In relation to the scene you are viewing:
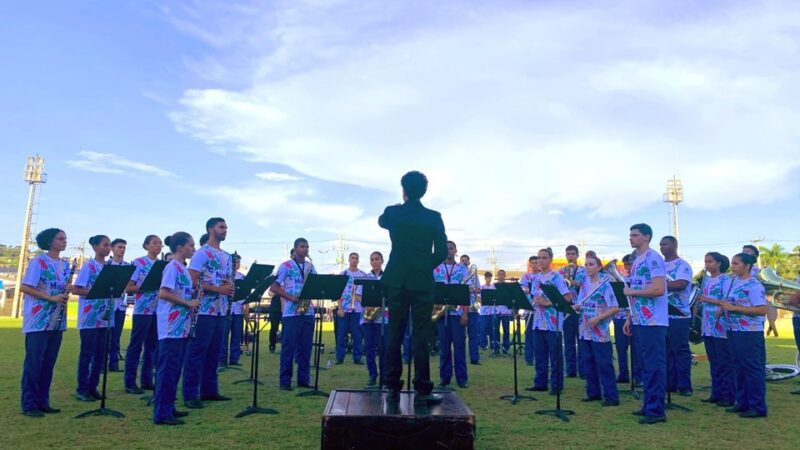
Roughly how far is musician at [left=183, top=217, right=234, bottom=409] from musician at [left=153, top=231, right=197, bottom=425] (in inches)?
24.8

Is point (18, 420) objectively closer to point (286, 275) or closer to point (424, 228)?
point (286, 275)

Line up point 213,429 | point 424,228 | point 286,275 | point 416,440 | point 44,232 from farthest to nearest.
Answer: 1. point 286,275
2. point 44,232
3. point 213,429
4. point 424,228
5. point 416,440

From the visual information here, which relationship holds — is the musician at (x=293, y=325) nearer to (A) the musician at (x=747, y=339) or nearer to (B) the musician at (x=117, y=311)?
(B) the musician at (x=117, y=311)

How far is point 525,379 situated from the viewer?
10.7 metres

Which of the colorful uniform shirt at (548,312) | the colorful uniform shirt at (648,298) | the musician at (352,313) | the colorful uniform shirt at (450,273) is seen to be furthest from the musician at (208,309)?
the colorful uniform shirt at (648,298)

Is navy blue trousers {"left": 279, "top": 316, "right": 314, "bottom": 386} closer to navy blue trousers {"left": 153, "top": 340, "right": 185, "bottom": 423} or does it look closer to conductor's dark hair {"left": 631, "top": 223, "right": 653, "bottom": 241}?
navy blue trousers {"left": 153, "top": 340, "right": 185, "bottom": 423}

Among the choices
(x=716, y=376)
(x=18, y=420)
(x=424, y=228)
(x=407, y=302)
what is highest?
(x=424, y=228)

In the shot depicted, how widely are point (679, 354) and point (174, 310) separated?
7876mm

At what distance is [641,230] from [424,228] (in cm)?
358

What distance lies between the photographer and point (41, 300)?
22.7 feet

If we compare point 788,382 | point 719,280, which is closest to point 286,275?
point 719,280

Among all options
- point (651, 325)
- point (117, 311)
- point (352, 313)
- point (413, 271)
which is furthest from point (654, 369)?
point (117, 311)

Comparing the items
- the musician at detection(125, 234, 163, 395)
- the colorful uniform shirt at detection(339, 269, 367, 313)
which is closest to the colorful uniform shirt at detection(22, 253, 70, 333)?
the musician at detection(125, 234, 163, 395)

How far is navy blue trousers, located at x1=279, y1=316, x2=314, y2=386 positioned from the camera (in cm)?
900
